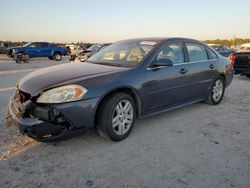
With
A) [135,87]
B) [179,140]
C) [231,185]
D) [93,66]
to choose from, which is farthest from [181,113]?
[231,185]

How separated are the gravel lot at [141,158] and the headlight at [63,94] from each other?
2.36 feet

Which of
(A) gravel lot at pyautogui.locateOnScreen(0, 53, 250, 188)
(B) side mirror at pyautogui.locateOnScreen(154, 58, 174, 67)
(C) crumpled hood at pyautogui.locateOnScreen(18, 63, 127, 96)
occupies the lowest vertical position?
(A) gravel lot at pyautogui.locateOnScreen(0, 53, 250, 188)

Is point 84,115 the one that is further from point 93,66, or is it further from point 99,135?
point 93,66

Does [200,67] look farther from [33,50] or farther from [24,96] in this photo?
[33,50]

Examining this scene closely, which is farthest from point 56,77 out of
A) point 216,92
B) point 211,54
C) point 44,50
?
point 44,50

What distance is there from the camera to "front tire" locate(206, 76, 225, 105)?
5605 mm

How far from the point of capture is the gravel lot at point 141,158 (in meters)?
2.67

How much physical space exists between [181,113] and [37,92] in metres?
3.02

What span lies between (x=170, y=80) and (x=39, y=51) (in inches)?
778

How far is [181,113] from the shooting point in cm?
510

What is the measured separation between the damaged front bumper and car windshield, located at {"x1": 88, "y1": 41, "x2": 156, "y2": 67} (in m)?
1.17

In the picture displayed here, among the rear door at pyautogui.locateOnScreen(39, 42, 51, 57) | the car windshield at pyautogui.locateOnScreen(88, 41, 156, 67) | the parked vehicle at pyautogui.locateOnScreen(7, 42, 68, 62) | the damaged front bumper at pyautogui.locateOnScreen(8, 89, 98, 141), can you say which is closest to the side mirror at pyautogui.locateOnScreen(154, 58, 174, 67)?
the car windshield at pyautogui.locateOnScreen(88, 41, 156, 67)

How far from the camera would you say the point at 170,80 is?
4285 mm

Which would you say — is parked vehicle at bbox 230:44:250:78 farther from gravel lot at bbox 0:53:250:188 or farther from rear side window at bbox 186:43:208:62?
gravel lot at bbox 0:53:250:188
